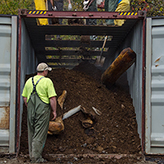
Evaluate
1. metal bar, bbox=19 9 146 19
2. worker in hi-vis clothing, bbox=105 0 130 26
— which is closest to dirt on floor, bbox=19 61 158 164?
worker in hi-vis clothing, bbox=105 0 130 26

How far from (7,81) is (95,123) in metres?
2.34

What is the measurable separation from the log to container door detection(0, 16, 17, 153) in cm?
267

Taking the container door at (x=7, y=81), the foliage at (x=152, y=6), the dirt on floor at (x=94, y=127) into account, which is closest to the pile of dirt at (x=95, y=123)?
the dirt on floor at (x=94, y=127)

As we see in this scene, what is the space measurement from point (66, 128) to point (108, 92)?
1.83 metres

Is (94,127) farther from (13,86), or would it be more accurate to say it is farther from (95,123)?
(13,86)

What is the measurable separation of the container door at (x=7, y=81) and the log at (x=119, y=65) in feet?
8.75

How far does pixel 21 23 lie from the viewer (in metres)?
5.02

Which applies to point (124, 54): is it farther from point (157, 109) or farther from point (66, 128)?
point (66, 128)

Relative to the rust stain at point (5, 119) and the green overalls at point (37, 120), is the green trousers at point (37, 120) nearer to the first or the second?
the green overalls at point (37, 120)

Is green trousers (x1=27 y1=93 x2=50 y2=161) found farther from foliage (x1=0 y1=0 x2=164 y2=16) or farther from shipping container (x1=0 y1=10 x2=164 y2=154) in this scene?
foliage (x1=0 y1=0 x2=164 y2=16)

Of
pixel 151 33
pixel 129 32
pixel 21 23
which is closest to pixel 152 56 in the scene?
pixel 151 33

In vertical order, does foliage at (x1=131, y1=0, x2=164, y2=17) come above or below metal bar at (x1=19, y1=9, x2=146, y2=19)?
above

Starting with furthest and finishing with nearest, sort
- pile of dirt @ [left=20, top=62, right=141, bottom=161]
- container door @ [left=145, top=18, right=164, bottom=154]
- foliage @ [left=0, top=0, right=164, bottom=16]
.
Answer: foliage @ [left=0, top=0, right=164, bottom=16]
pile of dirt @ [left=20, top=62, right=141, bottom=161]
container door @ [left=145, top=18, right=164, bottom=154]

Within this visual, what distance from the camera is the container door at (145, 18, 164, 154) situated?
191 inches
